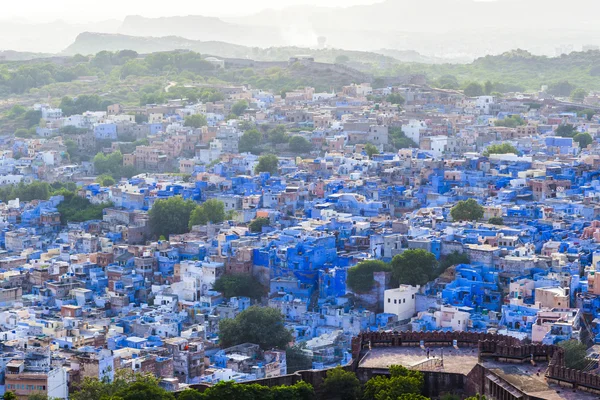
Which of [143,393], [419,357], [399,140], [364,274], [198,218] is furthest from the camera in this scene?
[399,140]

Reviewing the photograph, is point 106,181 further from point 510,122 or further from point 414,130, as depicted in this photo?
point 510,122

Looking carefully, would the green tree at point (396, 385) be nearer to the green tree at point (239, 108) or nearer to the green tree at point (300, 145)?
the green tree at point (300, 145)

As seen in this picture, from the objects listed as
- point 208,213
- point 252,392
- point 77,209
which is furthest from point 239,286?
point 252,392

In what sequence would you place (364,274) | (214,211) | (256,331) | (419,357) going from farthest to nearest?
(214,211) → (364,274) → (256,331) → (419,357)

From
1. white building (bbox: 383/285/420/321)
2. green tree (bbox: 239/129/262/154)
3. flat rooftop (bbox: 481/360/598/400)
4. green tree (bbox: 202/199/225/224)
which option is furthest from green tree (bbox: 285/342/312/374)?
green tree (bbox: 239/129/262/154)

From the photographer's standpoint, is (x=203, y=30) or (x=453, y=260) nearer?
(x=453, y=260)

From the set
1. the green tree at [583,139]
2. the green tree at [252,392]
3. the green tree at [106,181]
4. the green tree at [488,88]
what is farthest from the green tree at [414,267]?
the green tree at [488,88]

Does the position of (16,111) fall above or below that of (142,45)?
above
